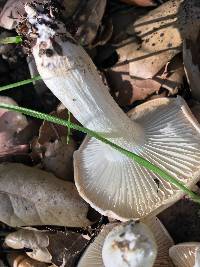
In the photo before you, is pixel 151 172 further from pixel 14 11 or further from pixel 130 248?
pixel 14 11

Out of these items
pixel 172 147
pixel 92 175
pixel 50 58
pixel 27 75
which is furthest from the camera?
pixel 27 75

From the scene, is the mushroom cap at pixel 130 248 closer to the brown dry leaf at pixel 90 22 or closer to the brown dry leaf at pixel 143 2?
the brown dry leaf at pixel 90 22

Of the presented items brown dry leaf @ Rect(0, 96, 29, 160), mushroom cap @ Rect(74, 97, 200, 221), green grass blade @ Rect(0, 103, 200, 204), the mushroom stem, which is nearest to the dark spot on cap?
the mushroom stem

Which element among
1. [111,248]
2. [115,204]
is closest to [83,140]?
[115,204]

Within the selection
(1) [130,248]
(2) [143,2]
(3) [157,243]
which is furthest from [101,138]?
(2) [143,2]

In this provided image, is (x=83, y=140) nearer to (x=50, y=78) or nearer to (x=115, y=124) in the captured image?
(x=115, y=124)

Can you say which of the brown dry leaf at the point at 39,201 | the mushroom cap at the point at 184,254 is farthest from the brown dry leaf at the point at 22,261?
the mushroom cap at the point at 184,254
